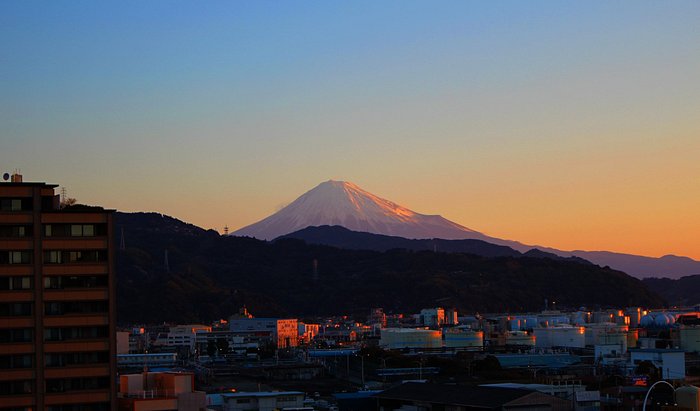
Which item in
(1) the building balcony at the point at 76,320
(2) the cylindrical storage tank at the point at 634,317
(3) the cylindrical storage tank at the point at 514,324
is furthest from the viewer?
(2) the cylindrical storage tank at the point at 634,317

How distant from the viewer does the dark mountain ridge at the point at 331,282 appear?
137750 mm

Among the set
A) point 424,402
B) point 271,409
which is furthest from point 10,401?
point 424,402

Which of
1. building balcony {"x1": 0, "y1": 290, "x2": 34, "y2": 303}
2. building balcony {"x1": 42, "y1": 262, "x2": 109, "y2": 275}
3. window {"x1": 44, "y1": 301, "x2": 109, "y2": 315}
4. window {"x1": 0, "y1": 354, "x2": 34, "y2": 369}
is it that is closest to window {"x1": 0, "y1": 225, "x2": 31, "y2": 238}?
building balcony {"x1": 42, "y1": 262, "x2": 109, "y2": 275}

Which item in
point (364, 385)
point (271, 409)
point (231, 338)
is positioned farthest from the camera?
point (231, 338)

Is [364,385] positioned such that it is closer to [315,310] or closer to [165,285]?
[165,285]

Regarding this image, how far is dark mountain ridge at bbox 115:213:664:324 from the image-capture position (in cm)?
13775

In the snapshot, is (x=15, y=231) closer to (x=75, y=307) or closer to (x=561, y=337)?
(x=75, y=307)

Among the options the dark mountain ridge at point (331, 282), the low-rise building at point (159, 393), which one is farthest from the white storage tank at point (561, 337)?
the low-rise building at point (159, 393)

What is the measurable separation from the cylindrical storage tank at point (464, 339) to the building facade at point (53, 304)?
63.7 m

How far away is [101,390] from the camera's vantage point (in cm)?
2212

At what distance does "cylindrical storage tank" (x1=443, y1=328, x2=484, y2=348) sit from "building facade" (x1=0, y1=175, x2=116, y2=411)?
63.7 metres

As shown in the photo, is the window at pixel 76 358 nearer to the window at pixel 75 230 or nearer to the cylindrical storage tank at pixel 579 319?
the window at pixel 75 230

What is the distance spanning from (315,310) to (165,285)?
22.2 metres

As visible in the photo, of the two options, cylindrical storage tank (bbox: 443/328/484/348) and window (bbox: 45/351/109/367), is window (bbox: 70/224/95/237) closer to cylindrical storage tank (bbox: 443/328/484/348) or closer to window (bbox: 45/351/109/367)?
window (bbox: 45/351/109/367)
